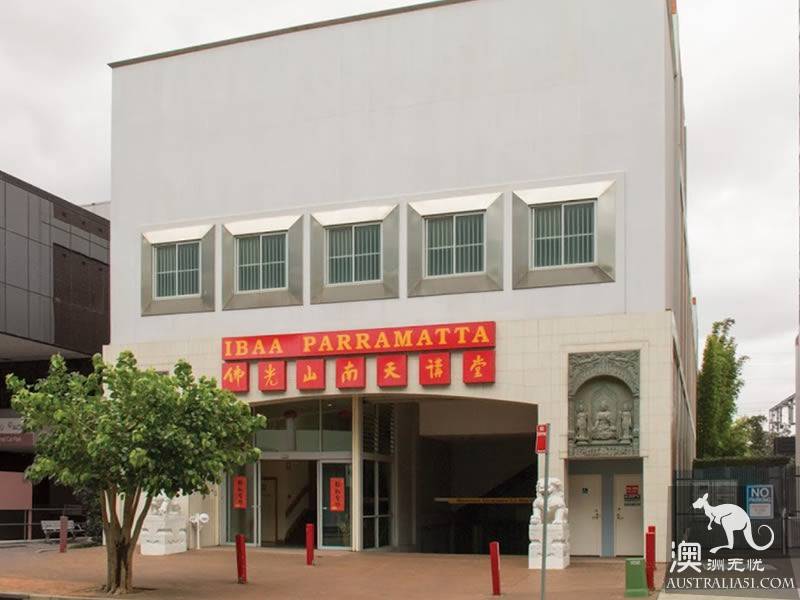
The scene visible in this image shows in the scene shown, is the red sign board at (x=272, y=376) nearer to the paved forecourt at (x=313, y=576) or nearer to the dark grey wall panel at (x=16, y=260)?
the paved forecourt at (x=313, y=576)

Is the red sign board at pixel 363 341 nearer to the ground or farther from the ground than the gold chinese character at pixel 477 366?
farther from the ground

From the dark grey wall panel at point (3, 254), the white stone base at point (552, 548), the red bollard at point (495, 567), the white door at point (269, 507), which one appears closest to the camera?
the red bollard at point (495, 567)

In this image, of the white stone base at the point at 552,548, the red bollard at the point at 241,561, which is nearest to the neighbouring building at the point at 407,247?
the white stone base at the point at 552,548

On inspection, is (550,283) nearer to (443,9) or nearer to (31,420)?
(443,9)

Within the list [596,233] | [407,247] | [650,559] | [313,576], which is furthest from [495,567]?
[407,247]

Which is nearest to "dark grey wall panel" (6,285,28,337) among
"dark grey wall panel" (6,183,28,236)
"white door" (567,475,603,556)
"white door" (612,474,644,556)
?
"dark grey wall panel" (6,183,28,236)

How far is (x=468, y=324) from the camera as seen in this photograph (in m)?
27.5

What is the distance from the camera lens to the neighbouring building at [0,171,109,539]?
41125 mm

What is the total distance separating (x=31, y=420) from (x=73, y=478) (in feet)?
4.59

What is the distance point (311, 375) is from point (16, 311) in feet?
56.8

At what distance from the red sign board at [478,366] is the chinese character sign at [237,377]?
6.32 metres

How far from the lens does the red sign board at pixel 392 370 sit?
1107 inches

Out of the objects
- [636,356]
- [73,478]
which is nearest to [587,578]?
[636,356]

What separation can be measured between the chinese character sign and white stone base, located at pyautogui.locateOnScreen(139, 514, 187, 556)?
12.1 ft
